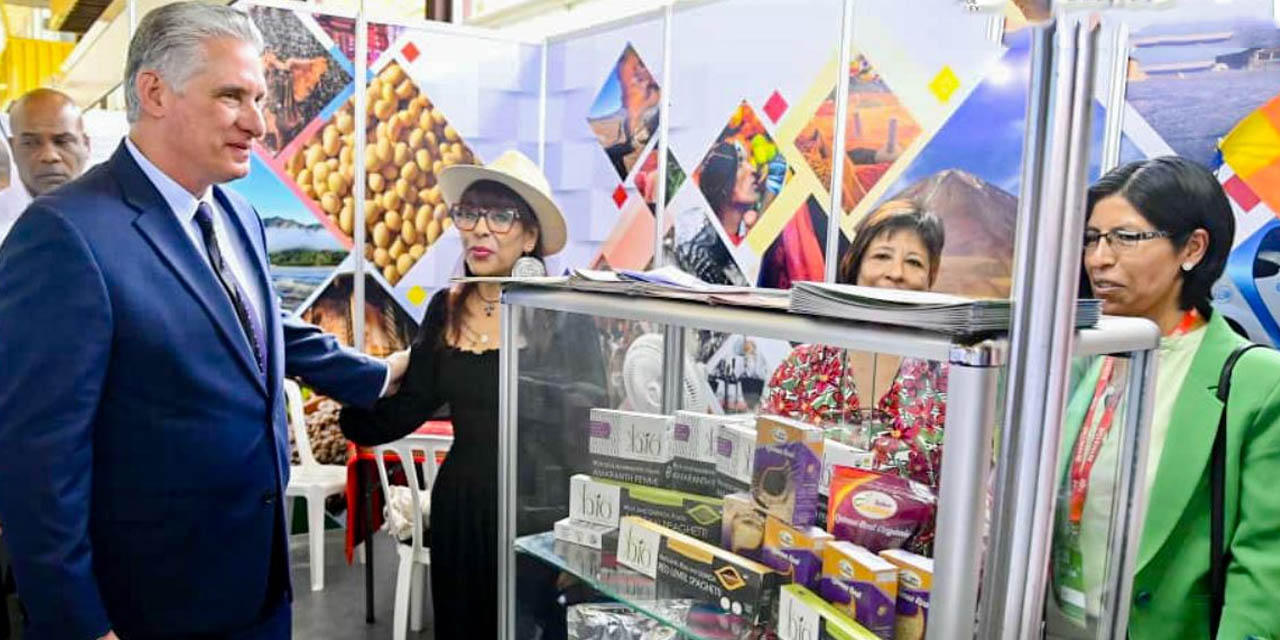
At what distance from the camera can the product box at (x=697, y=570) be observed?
128 cm

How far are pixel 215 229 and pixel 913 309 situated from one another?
141 cm

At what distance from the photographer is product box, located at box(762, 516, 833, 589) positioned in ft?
4.05

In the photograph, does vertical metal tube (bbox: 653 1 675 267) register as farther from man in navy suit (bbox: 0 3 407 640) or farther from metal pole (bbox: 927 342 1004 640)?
metal pole (bbox: 927 342 1004 640)

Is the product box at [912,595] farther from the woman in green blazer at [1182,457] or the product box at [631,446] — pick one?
the product box at [631,446]

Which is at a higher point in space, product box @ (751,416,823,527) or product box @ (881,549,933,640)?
product box @ (751,416,823,527)

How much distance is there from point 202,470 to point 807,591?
1.11 metres

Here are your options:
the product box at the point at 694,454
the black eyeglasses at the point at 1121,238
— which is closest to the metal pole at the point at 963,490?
the product box at the point at 694,454

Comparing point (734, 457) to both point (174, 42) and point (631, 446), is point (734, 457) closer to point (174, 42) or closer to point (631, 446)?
point (631, 446)

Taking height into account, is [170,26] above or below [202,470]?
above

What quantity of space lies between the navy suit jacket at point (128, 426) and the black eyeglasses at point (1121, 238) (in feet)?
5.45

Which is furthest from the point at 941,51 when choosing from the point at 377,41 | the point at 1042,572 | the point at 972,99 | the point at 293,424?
the point at 293,424

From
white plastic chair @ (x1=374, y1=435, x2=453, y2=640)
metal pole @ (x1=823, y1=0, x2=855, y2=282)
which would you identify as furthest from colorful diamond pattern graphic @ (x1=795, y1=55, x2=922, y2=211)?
white plastic chair @ (x1=374, y1=435, x2=453, y2=640)

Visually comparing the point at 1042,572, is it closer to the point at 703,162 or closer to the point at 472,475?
the point at 472,475

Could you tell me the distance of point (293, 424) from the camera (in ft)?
14.9
